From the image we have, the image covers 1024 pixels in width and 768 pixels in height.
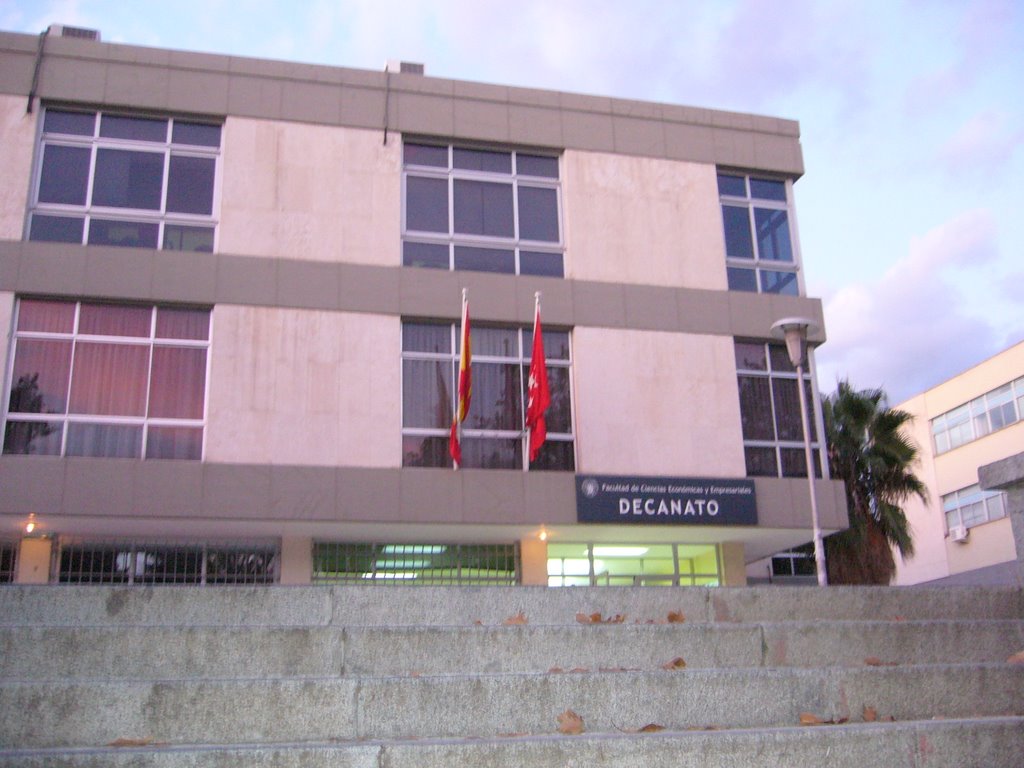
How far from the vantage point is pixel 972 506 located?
131 ft

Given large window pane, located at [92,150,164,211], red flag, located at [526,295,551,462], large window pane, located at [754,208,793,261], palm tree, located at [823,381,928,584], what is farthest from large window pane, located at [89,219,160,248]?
palm tree, located at [823,381,928,584]

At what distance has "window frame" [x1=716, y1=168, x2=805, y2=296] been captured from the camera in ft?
68.3

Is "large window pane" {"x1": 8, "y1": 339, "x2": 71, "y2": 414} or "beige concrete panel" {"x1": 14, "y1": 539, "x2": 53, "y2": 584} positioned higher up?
"large window pane" {"x1": 8, "y1": 339, "x2": 71, "y2": 414}

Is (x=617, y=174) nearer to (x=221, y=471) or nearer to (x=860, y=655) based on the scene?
(x=221, y=471)

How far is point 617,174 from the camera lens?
67.1ft

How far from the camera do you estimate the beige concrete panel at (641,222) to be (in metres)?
20.0

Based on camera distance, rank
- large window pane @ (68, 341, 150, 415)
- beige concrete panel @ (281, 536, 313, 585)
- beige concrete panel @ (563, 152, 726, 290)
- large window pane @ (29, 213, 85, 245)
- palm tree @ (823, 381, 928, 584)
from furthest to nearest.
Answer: palm tree @ (823, 381, 928, 584) → beige concrete panel @ (563, 152, 726, 290) → beige concrete panel @ (281, 536, 313, 585) → large window pane @ (29, 213, 85, 245) → large window pane @ (68, 341, 150, 415)

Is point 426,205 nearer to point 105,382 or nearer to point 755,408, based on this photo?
point 105,382

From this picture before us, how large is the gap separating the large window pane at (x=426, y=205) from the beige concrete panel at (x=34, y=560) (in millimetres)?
7929

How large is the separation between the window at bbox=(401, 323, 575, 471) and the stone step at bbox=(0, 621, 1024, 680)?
380 inches

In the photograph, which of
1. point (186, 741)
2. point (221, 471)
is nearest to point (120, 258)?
point (221, 471)

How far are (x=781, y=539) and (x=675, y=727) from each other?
1333 cm

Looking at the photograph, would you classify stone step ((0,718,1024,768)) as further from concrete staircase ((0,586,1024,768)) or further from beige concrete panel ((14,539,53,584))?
beige concrete panel ((14,539,53,584))

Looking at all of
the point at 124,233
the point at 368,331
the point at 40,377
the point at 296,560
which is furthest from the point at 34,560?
the point at 368,331
